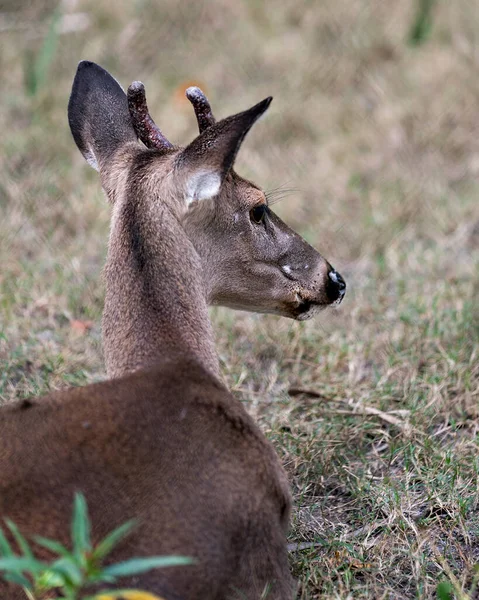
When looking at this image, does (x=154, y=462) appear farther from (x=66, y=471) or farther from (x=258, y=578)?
(x=258, y=578)

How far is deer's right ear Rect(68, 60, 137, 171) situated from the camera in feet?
14.3

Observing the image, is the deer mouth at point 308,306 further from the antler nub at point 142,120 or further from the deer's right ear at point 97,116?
the deer's right ear at point 97,116

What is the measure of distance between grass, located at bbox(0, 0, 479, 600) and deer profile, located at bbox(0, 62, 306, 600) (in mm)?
607

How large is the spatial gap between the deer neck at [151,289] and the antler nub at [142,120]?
465mm

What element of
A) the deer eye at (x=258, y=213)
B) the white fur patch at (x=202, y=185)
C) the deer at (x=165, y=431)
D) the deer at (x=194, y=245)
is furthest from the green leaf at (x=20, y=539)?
the deer eye at (x=258, y=213)

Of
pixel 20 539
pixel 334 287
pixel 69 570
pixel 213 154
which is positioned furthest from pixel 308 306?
pixel 69 570

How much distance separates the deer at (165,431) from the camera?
2.96m

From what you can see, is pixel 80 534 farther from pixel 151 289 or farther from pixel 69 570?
pixel 151 289

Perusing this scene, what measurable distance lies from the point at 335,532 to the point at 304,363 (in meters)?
1.57

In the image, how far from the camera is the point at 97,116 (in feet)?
14.5

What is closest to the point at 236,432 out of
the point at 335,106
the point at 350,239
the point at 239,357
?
the point at 239,357

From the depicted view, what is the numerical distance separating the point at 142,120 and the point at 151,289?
90cm

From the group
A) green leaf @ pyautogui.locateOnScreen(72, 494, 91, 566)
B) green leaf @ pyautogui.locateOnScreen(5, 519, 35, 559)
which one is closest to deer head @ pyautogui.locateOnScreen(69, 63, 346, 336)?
green leaf @ pyautogui.locateOnScreen(5, 519, 35, 559)

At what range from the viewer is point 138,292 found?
3721 mm
